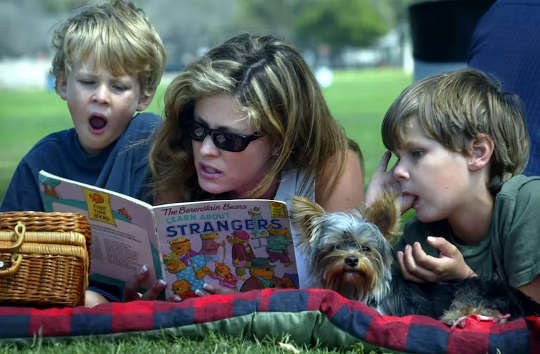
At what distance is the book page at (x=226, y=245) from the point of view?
3.32 metres

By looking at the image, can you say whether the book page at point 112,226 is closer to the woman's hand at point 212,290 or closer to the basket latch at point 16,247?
the woman's hand at point 212,290

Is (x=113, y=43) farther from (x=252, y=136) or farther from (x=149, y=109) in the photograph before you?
(x=149, y=109)

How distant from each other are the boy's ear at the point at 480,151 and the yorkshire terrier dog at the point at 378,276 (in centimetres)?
39

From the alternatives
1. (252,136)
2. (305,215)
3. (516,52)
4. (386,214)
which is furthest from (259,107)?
(516,52)

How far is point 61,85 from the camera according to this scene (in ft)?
14.3

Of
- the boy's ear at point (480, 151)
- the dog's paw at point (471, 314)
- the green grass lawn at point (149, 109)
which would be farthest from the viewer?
the boy's ear at point (480, 151)

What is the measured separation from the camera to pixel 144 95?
4.32 metres

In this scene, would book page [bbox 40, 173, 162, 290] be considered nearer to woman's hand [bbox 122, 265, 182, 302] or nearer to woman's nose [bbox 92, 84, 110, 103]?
woman's hand [bbox 122, 265, 182, 302]

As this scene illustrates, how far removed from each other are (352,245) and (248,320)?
51 centimetres

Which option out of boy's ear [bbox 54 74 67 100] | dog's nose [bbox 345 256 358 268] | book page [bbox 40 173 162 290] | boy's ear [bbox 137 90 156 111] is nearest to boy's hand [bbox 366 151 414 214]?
dog's nose [bbox 345 256 358 268]

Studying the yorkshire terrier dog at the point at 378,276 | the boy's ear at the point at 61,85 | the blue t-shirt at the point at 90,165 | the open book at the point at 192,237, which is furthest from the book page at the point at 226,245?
the boy's ear at the point at 61,85

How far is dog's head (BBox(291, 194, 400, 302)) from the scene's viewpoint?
3.24 meters

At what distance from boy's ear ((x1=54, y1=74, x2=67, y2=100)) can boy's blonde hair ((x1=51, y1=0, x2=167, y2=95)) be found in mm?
21

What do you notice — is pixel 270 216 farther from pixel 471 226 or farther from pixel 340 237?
pixel 471 226
